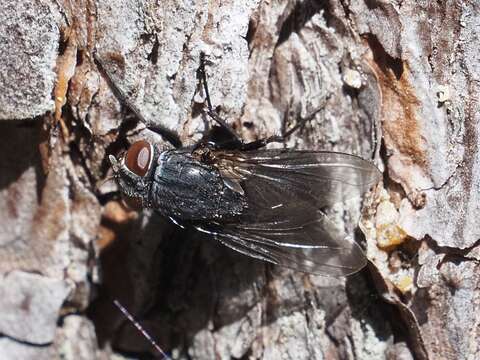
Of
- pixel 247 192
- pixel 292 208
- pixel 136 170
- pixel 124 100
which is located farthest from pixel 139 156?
pixel 292 208

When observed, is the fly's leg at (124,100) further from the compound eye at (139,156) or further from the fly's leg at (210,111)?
the fly's leg at (210,111)

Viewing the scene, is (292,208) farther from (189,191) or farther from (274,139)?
(189,191)

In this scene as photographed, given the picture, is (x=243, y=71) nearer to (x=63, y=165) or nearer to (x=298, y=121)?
(x=298, y=121)

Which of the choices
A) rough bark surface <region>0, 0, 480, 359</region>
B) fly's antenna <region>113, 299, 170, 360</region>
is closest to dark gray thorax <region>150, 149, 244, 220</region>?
rough bark surface <region>0, 0, 480, 359</region>

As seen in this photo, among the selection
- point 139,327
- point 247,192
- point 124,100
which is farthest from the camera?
point 139,327

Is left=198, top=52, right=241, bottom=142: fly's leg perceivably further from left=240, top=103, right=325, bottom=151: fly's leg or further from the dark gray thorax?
the dark gray thorax

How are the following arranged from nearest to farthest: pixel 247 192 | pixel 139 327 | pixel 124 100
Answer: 1. pixel 124 100
2. pixel 247 192
3. pixel 139 327

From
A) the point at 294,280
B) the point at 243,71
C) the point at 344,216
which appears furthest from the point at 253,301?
the point at 243,71

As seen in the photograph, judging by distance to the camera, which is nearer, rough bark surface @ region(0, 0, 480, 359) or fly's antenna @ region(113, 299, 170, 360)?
rough bark surface @ region(0, 0, 480, 359)
